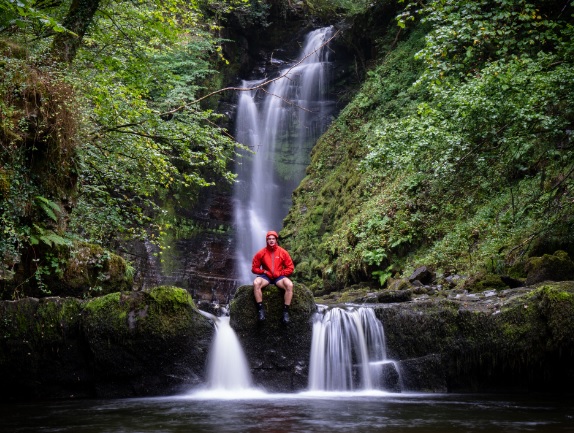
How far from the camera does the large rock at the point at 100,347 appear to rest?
343 inches

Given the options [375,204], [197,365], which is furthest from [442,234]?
[197,365]

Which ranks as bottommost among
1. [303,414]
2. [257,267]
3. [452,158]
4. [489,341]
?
[303,414]

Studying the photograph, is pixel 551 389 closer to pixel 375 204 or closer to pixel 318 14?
pixel 375 204

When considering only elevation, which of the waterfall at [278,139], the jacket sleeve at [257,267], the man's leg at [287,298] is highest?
the waterfall at [278,139]

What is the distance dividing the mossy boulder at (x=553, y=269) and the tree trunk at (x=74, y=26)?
373 inches

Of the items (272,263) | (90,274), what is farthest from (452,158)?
(90,274)

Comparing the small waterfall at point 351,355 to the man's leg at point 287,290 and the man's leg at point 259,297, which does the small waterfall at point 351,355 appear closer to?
the man's leg at point 287,290

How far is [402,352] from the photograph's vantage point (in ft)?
30.6

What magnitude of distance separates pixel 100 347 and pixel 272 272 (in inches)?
123

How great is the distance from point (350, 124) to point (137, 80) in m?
11.3

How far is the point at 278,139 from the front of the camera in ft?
85.6

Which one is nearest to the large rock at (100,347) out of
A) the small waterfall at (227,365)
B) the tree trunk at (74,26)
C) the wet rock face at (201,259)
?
the small waterfall at (227,365)

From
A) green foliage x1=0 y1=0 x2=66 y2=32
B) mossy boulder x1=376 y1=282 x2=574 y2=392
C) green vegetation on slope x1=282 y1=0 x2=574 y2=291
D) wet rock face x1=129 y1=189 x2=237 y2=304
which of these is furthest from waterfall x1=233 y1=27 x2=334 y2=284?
green foliage x1=0 y1=0 x2=66 y2=32

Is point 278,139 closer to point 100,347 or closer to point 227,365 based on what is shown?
point 227,365
